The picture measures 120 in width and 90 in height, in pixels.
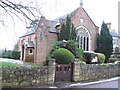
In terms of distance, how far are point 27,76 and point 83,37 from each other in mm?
15846

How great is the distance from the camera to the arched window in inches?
826

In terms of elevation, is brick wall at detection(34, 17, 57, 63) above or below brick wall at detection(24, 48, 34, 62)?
above

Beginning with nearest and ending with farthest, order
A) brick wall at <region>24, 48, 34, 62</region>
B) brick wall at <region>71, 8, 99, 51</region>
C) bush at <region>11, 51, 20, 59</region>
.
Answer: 1. brick wall at <region>71, 8, 99, 51</region>
2. brick wall at <region>24, 48, 34, 62</region>
3. bush at <region>11, 51, 20, 59</region>

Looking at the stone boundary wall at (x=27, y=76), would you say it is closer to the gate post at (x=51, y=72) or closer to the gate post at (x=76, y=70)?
the gate post at (x=51, y=72)

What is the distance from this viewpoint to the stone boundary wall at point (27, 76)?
6930mm

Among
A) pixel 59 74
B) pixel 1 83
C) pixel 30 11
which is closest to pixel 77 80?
pixel 59 74

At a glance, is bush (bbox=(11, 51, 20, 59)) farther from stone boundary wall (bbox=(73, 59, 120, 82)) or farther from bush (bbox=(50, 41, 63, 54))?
stone boundary wall (bbox=(73, 59, 120, 82))

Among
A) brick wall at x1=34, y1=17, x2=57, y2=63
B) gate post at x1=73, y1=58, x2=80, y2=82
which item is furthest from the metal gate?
brick wall at x1=34, y1=17, x2=57, y2=63

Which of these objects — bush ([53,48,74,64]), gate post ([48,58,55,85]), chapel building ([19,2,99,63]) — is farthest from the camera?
chapel building ([19,2,99,63])

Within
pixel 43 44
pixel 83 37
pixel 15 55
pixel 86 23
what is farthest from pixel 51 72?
pixel 15 55

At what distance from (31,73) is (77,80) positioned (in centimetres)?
373

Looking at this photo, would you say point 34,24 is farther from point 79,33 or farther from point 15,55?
point 15,55

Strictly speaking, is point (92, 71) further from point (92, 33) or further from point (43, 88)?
point (92, 33)

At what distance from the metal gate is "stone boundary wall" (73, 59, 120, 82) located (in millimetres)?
397
